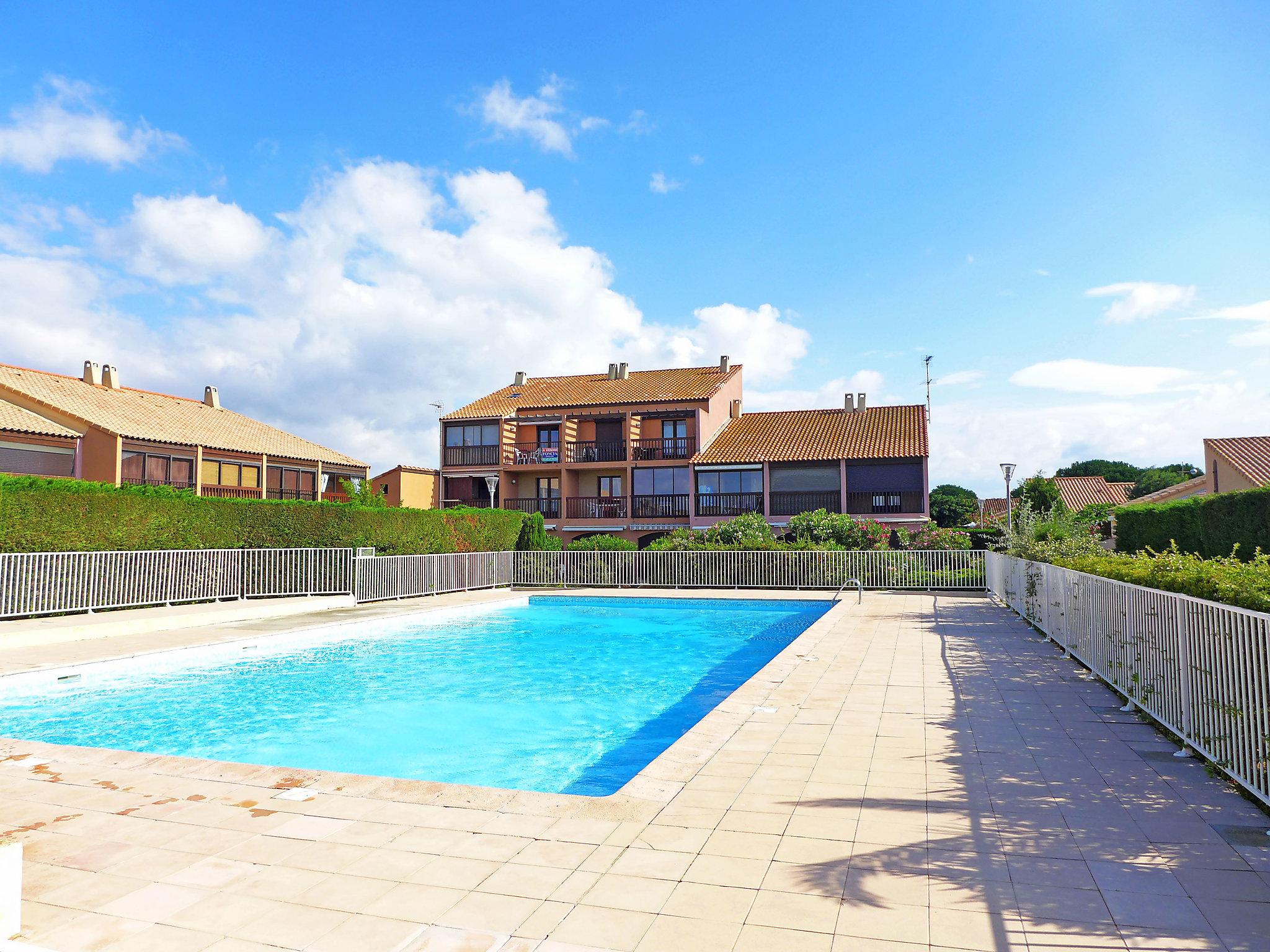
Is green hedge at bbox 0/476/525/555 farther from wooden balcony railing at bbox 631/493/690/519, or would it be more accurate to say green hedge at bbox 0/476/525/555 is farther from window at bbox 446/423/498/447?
window at bbox 446/423/498/447

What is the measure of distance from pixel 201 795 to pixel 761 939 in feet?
12.4

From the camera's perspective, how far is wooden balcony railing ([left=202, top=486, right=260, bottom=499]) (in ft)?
115

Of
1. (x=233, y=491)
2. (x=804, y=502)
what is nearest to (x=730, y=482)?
(x=804, y=502)

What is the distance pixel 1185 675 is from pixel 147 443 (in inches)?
1434

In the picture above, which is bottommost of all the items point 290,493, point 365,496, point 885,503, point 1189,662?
point 1189,662

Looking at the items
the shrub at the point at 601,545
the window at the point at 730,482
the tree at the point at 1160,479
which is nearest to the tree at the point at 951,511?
the tree at the point at 1160,479

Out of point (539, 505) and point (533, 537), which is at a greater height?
point (539, 505)

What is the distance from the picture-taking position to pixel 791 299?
20.0 meters

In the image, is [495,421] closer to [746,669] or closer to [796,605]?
[796,605]

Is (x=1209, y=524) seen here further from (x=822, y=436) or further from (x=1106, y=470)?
(x=1106, y=470)

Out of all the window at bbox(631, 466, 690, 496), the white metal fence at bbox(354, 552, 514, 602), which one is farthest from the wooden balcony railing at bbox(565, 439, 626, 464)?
the white metal fence at bbox(354, 552, 514, 602)

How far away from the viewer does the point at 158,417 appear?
3509cm

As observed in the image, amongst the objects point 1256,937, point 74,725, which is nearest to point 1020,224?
point 1256,937

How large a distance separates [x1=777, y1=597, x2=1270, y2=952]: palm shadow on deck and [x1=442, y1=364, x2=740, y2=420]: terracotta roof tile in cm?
3223
